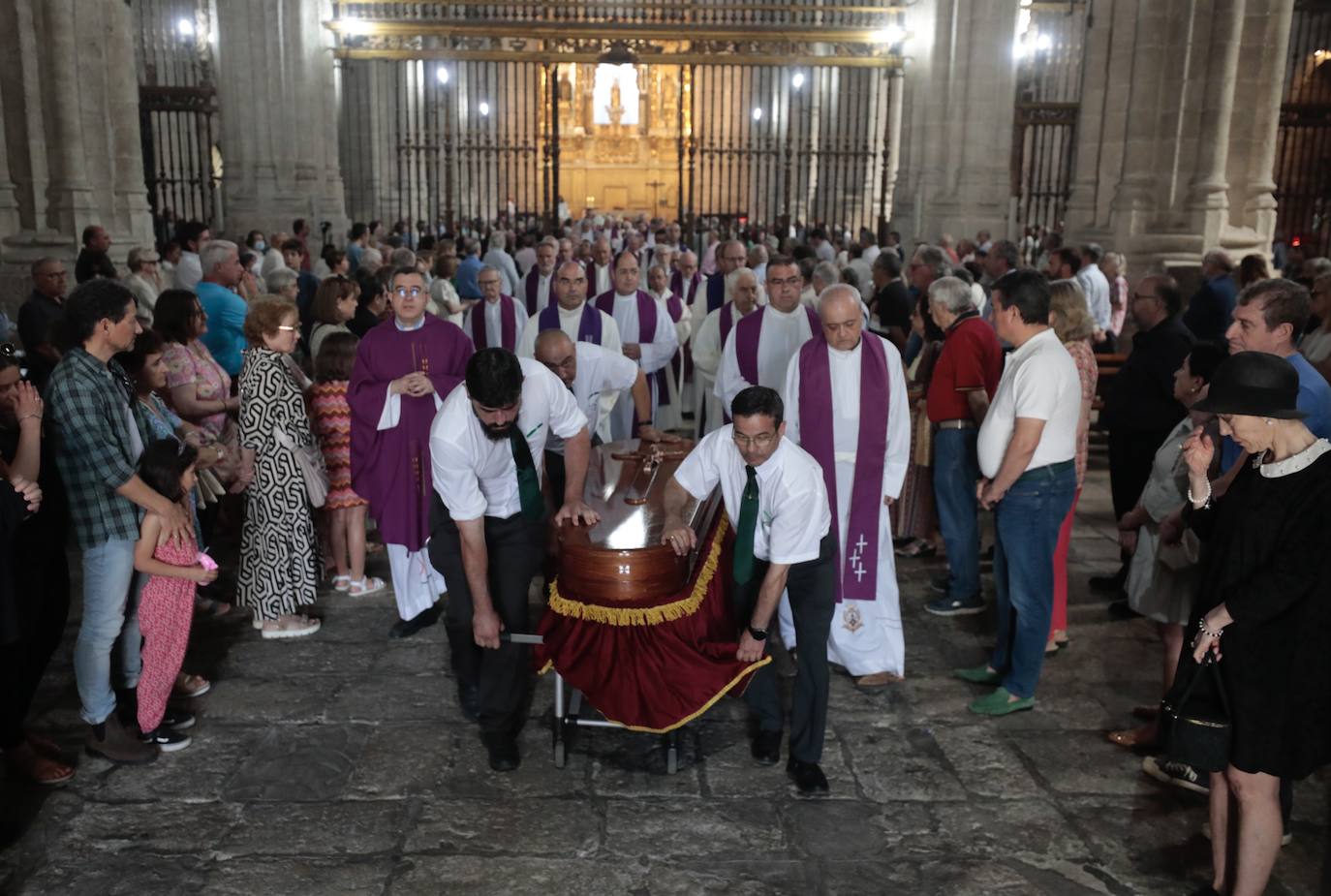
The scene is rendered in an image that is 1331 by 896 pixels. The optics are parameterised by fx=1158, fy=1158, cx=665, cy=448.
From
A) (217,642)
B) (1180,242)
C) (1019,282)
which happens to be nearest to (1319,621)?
(1019,282)

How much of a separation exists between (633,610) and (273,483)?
96.9 inches

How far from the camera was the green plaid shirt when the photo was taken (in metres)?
4.17

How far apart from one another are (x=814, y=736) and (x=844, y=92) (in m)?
26.5

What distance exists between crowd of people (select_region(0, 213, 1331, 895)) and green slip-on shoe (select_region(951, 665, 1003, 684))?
0.02 meters

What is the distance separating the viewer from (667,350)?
858 cm

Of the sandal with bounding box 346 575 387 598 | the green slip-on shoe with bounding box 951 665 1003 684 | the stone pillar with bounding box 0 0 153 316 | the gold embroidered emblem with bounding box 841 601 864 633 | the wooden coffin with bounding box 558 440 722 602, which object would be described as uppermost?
the stone pillar with bounding box 0 0 153 316

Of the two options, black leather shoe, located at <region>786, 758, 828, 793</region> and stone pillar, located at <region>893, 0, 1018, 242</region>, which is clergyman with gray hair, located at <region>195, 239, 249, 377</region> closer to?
black leather shoe, located at <region>786, 758, 828, 793</region>

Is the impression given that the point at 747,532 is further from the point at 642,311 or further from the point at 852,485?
the point at 642,311

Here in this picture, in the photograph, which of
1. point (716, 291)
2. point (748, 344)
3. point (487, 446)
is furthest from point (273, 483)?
→ point (716, 291)

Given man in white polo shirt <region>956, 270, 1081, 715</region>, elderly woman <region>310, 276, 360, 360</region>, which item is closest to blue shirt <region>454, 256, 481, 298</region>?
elderly woman <region>310, 276, 360, 360</region>

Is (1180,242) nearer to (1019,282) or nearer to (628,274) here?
(628,274)

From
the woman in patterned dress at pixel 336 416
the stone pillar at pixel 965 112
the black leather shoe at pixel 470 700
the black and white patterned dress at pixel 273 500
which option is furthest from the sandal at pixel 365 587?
the stone pillar at pixel 965 112

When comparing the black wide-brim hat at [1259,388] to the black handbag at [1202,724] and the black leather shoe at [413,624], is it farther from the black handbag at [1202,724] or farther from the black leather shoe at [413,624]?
the black leather shoe at [413,624]

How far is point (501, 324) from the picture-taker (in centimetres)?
872
